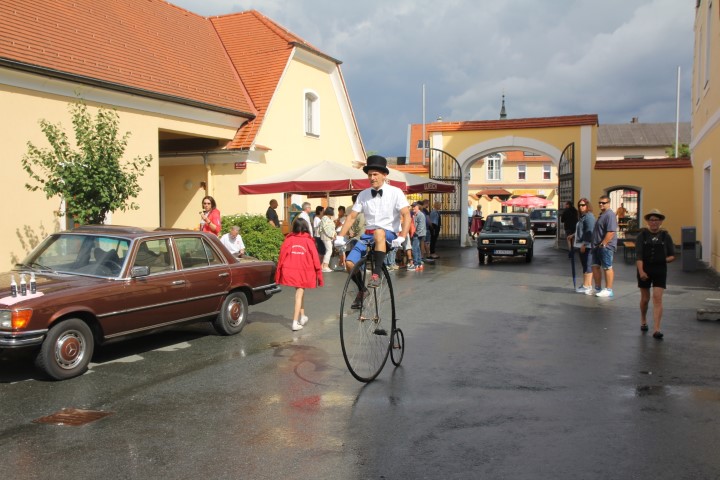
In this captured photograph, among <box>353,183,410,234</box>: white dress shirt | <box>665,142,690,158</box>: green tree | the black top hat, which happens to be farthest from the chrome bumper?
<box>665,142,690,158</box>: green tree

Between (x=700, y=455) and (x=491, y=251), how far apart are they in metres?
16.4

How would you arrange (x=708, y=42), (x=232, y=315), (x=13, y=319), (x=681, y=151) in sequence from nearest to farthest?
(x=13, y=319) < (x=232, y=315) < (x=708, y=42) < (x=681, y=151)

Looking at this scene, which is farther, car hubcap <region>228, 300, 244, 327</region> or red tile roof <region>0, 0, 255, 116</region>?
red tile roof <region>0, 0, 255, 116</region>

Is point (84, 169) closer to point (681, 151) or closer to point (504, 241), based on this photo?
point (504, 241)

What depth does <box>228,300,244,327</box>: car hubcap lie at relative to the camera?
373 inches

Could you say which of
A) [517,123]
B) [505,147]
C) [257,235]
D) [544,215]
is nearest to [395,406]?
[257,235]

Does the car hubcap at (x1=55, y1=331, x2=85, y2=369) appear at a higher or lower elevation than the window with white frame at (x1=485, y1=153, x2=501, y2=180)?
lower

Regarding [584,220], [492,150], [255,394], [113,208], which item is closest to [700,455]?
[255,394]

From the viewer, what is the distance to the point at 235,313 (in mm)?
9570

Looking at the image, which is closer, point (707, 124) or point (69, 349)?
point (69, 349)

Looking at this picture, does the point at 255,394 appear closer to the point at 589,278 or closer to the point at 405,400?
the point at 405,400

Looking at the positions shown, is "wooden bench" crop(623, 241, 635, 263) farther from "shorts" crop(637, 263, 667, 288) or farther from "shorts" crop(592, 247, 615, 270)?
"shorts" crop(637, 263, 667, 288)

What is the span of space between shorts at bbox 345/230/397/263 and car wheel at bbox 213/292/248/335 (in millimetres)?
3243

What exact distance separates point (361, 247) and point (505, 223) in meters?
16.3
